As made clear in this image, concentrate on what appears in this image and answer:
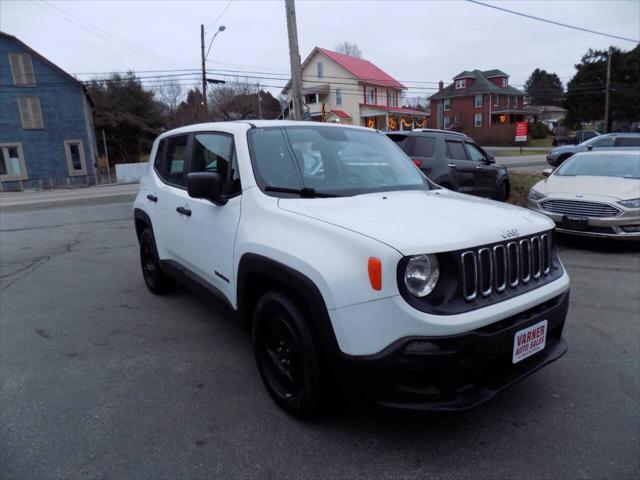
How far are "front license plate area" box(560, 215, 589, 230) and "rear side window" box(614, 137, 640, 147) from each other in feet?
39.5

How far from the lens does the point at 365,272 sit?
230 centimetres

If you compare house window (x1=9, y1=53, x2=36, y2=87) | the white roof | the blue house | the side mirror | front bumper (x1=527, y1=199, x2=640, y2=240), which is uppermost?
house window (x1=9, y1=53, x2=36, y2=87)

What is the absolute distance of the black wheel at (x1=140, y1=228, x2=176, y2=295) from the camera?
206 inches

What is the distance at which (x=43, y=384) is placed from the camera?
3.47 meters

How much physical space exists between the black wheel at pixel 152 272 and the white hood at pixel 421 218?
2792 millimetres

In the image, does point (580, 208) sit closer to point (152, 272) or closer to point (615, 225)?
point (615, 225)

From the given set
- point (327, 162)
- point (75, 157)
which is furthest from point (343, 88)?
point (327, 162)

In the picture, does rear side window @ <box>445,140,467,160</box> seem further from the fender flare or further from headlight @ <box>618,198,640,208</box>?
the fender flare

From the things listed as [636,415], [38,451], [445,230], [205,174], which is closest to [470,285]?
[445,230]

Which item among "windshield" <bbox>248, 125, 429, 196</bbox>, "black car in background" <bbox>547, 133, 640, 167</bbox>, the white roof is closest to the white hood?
"windshield" <bbox>248, 125, 429, 196</bbox>

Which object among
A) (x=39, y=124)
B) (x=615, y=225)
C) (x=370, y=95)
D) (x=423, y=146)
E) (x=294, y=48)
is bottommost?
(x=615, y=225)

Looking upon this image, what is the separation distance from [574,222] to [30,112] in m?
32.5

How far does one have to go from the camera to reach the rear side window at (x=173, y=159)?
14.2ft

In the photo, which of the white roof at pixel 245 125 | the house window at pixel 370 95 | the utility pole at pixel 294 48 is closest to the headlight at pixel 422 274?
the white roof at pixel 245 125
